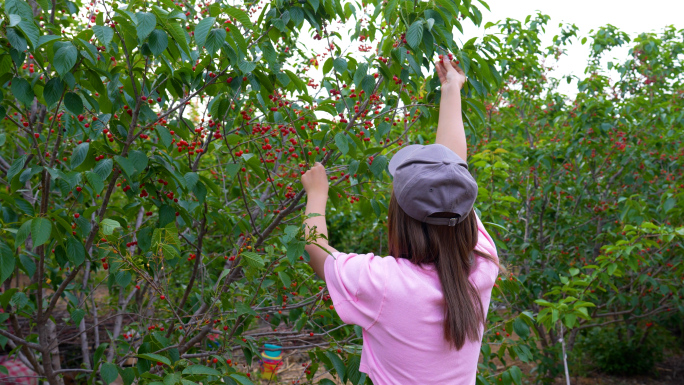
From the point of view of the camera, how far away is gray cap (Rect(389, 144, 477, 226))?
1.27 meters

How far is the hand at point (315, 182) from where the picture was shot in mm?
1580

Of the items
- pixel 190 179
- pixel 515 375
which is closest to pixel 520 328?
pixel 515 375

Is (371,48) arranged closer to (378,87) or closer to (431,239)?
(378,87)

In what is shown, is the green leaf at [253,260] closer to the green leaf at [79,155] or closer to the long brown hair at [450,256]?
the long brown hair at [450,256]

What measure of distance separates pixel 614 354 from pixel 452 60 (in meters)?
5.32

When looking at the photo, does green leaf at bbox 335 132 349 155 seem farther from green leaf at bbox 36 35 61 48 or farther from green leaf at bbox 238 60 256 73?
green leaf at bbox 36 35 61 48

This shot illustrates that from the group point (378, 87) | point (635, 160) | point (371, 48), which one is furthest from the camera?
point (635, 160)

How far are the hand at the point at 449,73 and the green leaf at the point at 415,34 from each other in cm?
27

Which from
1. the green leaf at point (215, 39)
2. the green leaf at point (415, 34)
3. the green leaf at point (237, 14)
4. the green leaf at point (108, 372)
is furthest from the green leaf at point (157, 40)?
the green leaf at point (108, 372)

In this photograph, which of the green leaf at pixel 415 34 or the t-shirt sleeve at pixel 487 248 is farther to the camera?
the green leaf at pixel 415 34

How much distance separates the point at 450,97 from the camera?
6.41 ft

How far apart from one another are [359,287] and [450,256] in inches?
10.0

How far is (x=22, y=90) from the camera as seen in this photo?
1721 millimetres

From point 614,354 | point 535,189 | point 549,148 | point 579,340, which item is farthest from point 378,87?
point 579,340
